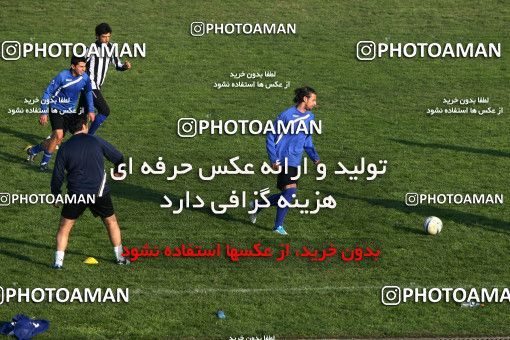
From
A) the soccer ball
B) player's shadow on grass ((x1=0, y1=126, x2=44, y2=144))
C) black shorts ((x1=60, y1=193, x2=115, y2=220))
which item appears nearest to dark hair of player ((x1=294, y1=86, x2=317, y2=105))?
the soccer ball

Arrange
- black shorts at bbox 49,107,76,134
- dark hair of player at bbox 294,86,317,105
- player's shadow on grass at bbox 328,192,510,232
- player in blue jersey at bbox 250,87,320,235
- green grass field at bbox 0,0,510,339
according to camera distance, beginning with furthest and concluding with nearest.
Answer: black shorts at bbox 49,107,76,134, player's shadow on grass at bbox 328,192,510,232, player in blue jersey at bbox 250,87,320,235, dark hair of player at bbox 294,86,317,105, green grass field at bbox 0,0,510,339

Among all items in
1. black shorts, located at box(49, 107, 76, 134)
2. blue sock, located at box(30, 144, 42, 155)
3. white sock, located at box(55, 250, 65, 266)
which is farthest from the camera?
blue sock, located at box(30, 144, 42, 155)

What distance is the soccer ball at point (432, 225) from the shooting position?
75.2ft

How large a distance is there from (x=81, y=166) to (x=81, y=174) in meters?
0.14

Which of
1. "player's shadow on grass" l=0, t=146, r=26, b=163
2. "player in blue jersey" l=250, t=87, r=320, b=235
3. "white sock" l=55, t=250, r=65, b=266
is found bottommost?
"white sock" l=55, t=250, r=65, b=266

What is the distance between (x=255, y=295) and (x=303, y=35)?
61.6 ft

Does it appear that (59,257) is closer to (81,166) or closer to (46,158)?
(81,166)

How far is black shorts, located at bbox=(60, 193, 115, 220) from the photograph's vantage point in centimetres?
2019

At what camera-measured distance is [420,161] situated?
2783 centimetres

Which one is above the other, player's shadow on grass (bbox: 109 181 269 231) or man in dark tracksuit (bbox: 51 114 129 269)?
player's shadow on grass (bbox: 109 181 269 231)

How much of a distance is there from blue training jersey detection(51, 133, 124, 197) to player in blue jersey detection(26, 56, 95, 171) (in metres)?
4.94

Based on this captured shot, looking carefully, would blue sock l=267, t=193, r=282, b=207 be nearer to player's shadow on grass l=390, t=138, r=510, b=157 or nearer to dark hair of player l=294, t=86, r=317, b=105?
dark hair of player l=294, t=86, r=317, b=105

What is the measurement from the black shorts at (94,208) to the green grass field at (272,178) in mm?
959

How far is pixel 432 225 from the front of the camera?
75.2 feet
